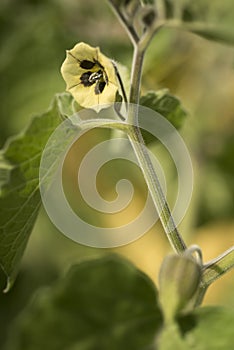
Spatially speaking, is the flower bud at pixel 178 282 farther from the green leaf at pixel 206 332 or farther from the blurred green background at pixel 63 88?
the blurred green background at pixel 63 88

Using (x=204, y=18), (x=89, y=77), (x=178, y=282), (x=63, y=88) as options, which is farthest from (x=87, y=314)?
(x=63, y=88)

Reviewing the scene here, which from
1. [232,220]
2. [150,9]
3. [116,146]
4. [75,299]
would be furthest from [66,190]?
A: [75,299]

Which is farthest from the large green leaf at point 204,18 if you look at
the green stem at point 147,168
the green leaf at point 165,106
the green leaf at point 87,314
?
the green leaf at point 87,314

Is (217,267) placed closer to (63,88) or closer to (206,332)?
(206,332)

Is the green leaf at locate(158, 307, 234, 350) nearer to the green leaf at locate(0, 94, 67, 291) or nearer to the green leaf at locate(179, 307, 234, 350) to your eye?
the green leaf at locate(179, 307, 234, 350)

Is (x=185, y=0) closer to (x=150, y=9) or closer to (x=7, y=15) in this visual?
(x=150, y=9)

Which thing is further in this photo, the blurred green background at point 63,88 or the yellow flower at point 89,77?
the blurred green background at point 63,88
